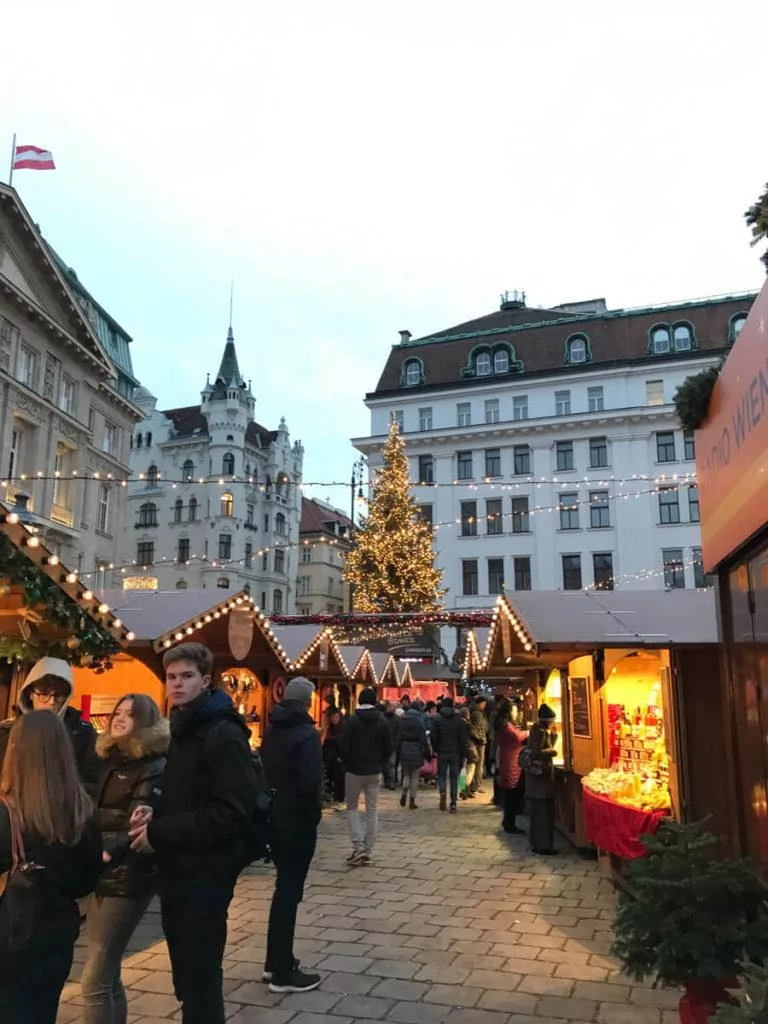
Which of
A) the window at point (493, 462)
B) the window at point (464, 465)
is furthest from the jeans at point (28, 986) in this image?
the window at point (464, 465)

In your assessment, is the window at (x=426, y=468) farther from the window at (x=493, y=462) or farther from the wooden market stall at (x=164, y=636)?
the wooden market stall at (x=164, y=636)

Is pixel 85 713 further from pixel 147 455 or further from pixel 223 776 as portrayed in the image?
pixel 147 455

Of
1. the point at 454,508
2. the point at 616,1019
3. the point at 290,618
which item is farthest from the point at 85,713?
the point at 454,508

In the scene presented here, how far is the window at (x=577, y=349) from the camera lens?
1710 inches

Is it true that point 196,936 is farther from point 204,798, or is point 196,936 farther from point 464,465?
point 464,465

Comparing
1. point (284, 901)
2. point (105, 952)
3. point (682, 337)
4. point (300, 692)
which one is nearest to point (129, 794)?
point (105, 952)

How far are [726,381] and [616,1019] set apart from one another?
3.81 m

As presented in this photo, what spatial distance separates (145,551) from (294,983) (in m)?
53.6

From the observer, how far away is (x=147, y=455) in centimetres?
5825

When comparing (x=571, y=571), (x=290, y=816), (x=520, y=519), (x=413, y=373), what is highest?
(x=413, y=373)

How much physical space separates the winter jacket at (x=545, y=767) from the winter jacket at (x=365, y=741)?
208 cm

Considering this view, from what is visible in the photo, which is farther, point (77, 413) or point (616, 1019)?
point (77, 413)

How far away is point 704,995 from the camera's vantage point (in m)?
3.67

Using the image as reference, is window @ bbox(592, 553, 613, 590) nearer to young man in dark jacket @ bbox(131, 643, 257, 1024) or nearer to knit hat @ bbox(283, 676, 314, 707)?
knit hat @ bbox(283, 676, 314, 707)
